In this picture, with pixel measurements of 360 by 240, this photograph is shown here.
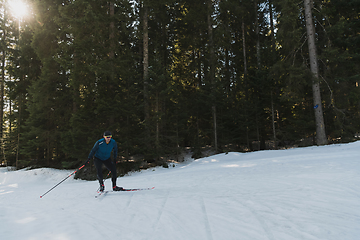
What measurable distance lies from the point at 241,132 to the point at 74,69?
14.2 metres

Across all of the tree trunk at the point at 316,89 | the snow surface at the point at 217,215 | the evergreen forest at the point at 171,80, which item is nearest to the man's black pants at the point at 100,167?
the snow surface at the point at 217,215

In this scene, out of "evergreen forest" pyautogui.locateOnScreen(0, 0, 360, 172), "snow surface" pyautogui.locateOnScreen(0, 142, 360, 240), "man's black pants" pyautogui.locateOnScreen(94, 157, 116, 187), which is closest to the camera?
"snow surface" pyautogui.locateOnScreen(0, 142, 360, 240)

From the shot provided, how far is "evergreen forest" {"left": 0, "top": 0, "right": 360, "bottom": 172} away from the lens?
1249 cm

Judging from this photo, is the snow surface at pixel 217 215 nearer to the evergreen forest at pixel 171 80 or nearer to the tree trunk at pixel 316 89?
the tree trunk at pixel 316 89

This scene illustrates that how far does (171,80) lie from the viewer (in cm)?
1391

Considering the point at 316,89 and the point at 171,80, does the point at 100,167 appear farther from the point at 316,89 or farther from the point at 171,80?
the point at 316,89

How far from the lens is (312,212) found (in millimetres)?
3352

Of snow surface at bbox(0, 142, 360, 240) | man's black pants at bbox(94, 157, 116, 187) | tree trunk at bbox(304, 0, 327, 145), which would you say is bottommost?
snow surface at bbox(0, 142, 360, 240)

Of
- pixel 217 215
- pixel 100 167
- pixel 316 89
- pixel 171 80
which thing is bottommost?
pixel 217 215

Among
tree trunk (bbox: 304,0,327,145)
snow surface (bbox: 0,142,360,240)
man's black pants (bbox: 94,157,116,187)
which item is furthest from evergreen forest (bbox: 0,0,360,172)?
snow surface (bbox: 0,142,360,240)

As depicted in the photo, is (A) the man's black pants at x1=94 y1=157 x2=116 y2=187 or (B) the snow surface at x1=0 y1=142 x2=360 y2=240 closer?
(B) the snow surface at x1=0 y1=142 x2=360 y2=240

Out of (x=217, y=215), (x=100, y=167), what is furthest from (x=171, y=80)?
(x=217, y=215)

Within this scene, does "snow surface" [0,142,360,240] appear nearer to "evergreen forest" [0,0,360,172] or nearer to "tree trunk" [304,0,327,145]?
"tree trunk" [304,0,327,145]

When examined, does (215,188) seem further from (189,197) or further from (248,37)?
(248,37)
